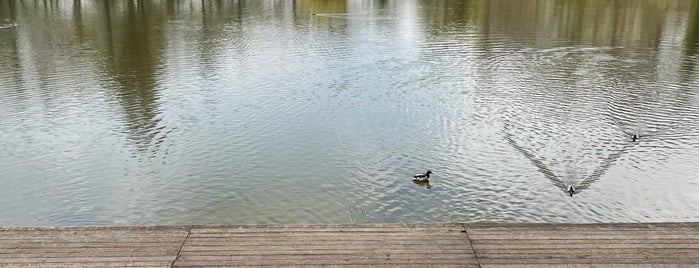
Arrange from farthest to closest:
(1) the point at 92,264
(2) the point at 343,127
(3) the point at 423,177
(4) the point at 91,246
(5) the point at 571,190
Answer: (2) the point at 343,127 → (3) the point at 423,177 → (5) the point at 571,190 → (4) the point at 91,246 → (1) the point at 92,264

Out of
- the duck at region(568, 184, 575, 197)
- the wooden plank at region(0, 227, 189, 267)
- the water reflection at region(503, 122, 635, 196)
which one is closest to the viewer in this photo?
the wooden plank at region(0, 227, 189, 267)

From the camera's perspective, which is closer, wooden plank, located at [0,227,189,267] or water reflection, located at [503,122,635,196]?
wooden plank, located at [0,227,189,267]

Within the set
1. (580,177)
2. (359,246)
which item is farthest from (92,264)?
(580,177)

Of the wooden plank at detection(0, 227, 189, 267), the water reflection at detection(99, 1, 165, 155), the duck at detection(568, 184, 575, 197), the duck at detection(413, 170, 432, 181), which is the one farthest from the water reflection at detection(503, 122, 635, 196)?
the water reflection at detection(99, 1, 165, 155)

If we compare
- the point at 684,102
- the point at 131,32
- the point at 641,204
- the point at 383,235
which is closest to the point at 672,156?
the point at 641,204

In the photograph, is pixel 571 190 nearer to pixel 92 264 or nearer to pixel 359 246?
pixel 359 246

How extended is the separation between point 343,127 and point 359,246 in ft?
31.6

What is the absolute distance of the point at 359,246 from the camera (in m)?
8.30

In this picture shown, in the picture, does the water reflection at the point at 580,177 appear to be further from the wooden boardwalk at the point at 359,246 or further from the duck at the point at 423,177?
the wooden boardwalk at the point at 359,246

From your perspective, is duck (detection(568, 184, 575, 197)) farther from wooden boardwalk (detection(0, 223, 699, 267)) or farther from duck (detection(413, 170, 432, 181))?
wooden boardwalk (detection(0, 223, 699, 267))

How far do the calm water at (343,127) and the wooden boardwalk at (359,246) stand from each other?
3343 mm

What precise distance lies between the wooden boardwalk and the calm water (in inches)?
132

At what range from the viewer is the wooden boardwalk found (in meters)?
7.91

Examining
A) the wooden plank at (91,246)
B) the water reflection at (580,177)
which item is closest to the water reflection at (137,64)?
the wooden plank at (91,246)
